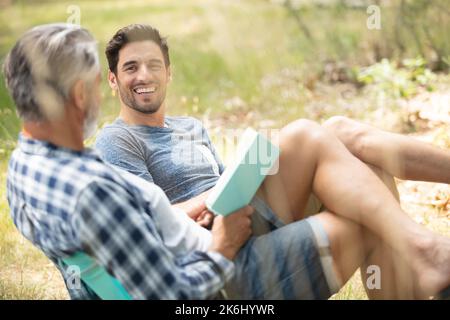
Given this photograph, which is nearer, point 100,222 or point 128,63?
point 100,222

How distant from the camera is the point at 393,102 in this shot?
12.3 ft

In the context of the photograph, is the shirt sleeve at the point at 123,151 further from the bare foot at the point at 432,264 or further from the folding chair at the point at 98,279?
the bare foot at the point at 432,264

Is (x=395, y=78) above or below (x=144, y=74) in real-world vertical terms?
below

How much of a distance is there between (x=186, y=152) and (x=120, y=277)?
842mm

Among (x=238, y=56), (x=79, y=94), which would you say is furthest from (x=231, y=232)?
(x=238, y=56)

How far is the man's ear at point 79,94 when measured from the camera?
1.43m

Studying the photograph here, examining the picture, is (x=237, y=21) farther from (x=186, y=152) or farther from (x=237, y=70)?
(x=186, y=152)

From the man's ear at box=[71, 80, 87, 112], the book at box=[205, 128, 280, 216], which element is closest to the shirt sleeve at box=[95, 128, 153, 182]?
the book at box=[205, 128, 280, 216]

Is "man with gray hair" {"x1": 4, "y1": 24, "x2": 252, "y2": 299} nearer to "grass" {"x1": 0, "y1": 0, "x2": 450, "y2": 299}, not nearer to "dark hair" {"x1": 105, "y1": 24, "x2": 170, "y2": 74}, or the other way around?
"dark hair" {"x1": 105, "y1": 24, "x2": 170, "y2": 74}

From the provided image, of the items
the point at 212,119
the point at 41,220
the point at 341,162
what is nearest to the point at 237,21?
the point at 212,119

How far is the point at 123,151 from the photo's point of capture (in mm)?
2002

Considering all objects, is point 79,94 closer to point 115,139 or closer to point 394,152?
point 115,139

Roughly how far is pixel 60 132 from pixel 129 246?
0.28m

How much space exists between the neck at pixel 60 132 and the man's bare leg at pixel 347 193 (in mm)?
505
